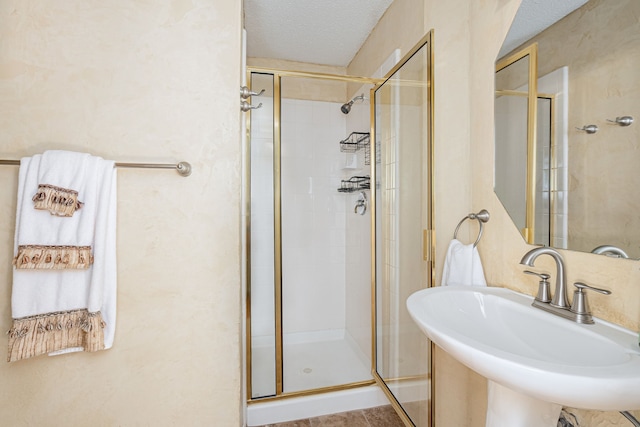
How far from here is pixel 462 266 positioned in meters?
1.22

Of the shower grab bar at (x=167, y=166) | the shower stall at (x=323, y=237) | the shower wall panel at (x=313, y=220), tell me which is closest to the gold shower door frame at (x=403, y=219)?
the shower stall at (x=323, y=237)

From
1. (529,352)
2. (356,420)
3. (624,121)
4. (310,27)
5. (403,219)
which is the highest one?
(310,27)


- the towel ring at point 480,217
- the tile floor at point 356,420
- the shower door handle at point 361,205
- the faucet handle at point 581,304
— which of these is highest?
the shower door handle at point 361,205

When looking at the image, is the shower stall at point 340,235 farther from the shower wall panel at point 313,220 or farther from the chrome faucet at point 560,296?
the chrome faucet at point 560,296

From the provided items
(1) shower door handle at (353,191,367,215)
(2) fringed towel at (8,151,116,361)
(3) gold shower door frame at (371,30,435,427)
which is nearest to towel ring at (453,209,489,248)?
(3) gold shower door frame at (371,30,435,427)

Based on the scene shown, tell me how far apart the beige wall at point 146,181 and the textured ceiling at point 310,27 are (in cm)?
93

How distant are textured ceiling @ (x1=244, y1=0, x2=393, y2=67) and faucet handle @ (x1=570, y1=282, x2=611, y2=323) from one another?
1.87 meters

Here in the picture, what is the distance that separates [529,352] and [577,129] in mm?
677

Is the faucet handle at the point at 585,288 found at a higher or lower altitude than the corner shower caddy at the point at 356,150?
lower

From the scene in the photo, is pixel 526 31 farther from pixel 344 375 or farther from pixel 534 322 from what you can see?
pixel 344 375

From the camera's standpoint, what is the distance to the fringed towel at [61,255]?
0.94 m

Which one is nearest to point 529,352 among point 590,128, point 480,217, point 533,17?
point 480,217

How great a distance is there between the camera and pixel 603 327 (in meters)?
0.76

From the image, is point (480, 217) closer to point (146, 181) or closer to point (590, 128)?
point (590, 128)
